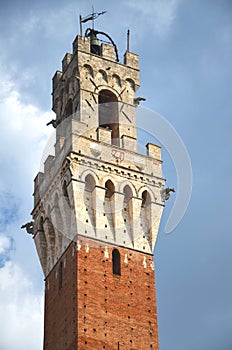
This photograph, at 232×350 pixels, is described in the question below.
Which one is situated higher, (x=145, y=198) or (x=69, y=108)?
(x=69, y=108)

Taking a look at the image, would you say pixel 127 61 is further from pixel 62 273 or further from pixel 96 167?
pixel 62 273

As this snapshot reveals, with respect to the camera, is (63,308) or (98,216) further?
(98,216)

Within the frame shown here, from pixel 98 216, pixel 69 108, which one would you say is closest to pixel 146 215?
pixel 98 216

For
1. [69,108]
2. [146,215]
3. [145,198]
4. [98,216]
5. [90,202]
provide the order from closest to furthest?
[98,216] < [90,202] < [146,215] < [145,198] < [69,108]

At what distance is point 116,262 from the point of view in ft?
123

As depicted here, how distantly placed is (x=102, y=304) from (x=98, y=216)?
4.19 metres

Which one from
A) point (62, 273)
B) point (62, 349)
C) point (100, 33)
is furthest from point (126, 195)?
point (100, 33)

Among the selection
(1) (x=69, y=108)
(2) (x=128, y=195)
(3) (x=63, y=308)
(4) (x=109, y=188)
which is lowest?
(3) (x=63, y=308)

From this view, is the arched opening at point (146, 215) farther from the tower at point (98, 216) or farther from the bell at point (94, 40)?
the bell at point (94, 40)

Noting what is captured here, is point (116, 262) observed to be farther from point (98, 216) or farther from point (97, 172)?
point (97, 172)

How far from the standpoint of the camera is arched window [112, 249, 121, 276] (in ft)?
122

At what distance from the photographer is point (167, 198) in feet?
132

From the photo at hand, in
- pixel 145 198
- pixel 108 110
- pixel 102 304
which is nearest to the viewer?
pixel 102 304

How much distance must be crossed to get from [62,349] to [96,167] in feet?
27.0
